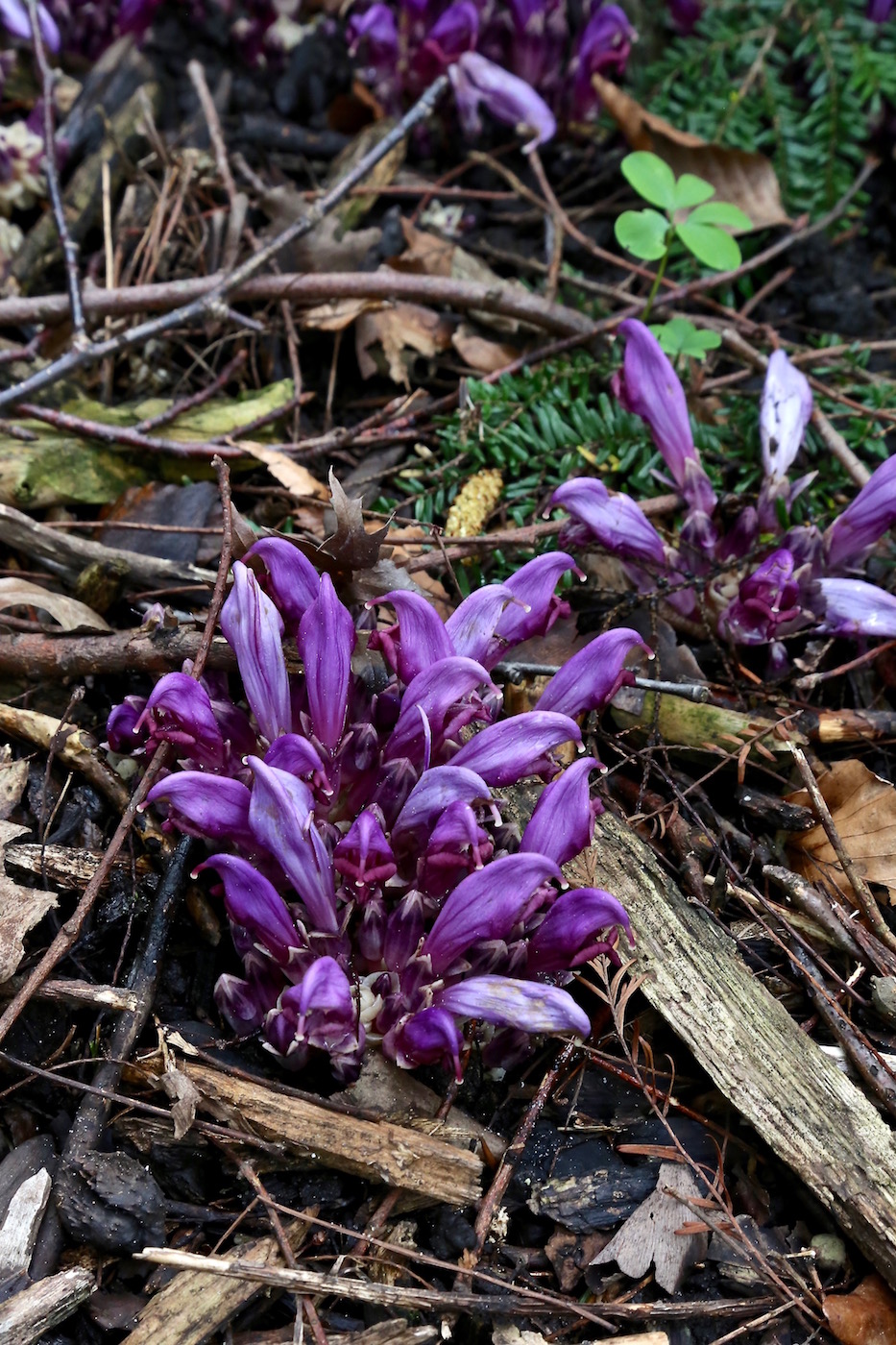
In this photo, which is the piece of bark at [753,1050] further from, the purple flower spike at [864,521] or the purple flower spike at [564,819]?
the purple flower spike at [864,521]

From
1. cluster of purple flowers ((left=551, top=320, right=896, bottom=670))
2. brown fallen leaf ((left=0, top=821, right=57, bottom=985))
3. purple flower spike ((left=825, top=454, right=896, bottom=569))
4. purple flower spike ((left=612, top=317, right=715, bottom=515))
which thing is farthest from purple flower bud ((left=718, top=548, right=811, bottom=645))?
brown fallen leaf ((left=0, top=821, right=57, bottom=985))

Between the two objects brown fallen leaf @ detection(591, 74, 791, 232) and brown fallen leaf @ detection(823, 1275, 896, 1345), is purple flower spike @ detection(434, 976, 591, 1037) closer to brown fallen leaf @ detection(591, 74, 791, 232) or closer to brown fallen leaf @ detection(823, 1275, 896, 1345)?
brown fallen leaf @ detection(823, 1275, 896, 1345)

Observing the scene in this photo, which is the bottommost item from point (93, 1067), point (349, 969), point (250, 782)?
point (93, 1067)

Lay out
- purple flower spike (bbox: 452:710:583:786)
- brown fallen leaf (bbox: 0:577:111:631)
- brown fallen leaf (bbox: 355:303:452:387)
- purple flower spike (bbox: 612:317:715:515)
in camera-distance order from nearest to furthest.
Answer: purple flower spike (bbox: 452:710:583:786) → brown fallen leaf (bbox: 0:577:111:631) → purple flower spike (bbox: 612:317:715:515) → brown fallen leaf (bbox: 355:303:452:387)

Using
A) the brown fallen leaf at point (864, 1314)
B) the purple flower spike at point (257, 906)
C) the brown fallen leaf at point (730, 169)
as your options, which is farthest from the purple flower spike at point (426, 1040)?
the brown fallen leaf at point (730, 169)

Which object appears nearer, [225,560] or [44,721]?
[225,560]

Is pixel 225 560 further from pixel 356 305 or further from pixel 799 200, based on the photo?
pixel 799 200

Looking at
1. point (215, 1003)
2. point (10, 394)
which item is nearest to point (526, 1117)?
point (215, 1003)
